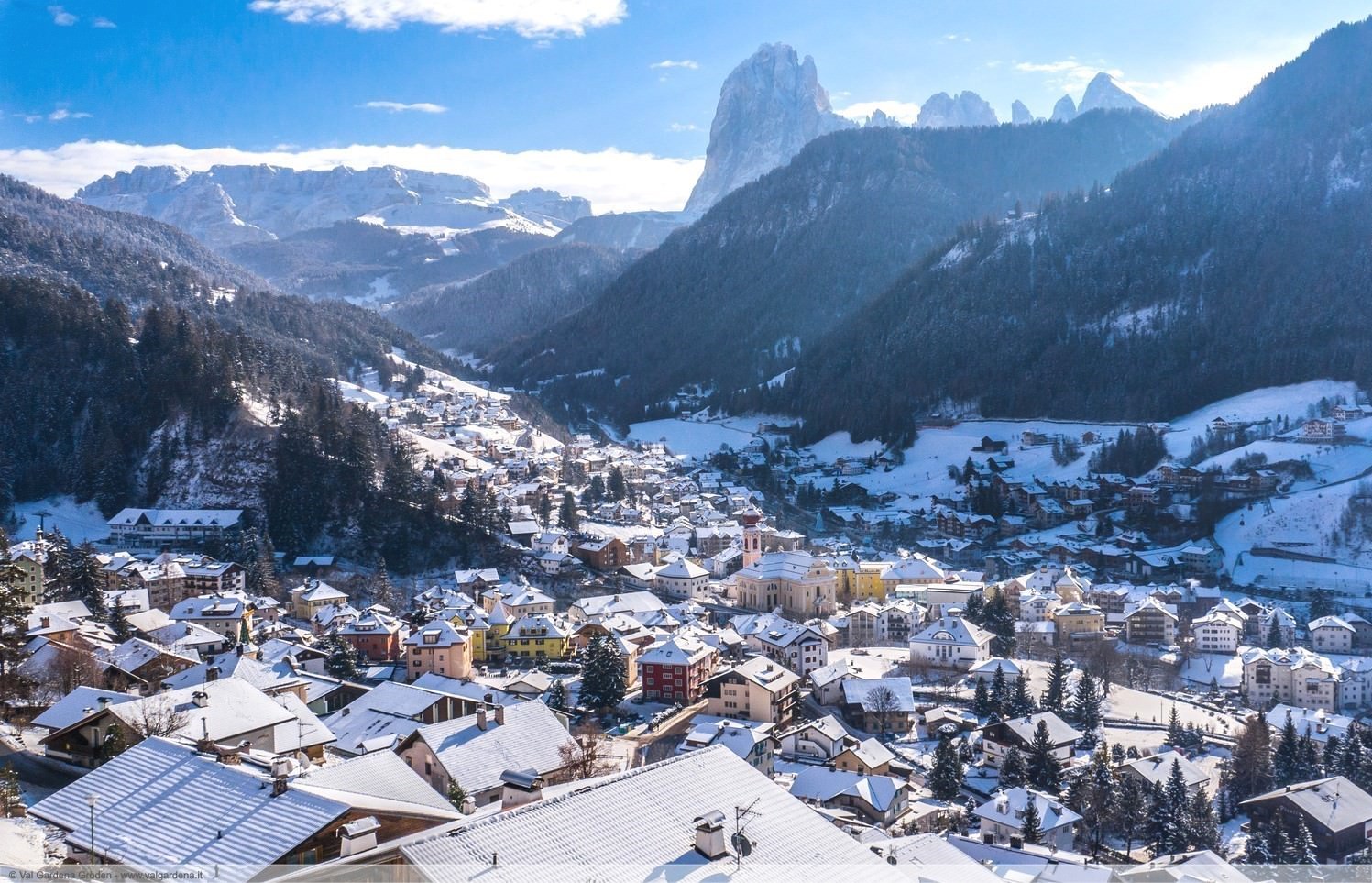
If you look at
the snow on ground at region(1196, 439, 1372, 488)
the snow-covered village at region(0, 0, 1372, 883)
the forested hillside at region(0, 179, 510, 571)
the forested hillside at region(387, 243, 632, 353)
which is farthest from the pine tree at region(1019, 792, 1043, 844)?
the forested hillside at region(387, 243, 632, 353)

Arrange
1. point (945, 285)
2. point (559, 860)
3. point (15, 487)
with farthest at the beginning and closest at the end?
point (945, 285) < point (15, 487) < point (559, 860)

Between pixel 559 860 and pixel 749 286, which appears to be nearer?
pixel 559 860

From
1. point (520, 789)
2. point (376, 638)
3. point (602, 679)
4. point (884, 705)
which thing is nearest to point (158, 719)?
point (520, 789)

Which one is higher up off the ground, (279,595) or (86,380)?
(86,380)

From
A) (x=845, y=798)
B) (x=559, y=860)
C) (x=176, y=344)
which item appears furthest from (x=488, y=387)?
(x=559, y=860)

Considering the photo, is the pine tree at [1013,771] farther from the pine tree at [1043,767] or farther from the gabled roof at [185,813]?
the gabled roof at [185,813]

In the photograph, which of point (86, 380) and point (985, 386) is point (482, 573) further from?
point (985, 386)
